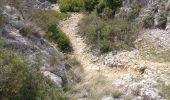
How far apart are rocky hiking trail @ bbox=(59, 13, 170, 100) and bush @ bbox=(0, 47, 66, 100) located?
2445mm

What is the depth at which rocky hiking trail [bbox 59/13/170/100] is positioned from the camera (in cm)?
1235

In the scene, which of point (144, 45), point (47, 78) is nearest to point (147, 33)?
point (144, 45)

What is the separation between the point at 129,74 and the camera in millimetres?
14102

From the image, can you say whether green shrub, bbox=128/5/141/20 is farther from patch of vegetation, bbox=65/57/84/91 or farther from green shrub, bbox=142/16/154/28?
patch of vegetation, bbox=65/57/84/91

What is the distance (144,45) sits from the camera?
16.1m

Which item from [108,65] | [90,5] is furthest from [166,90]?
[90,5]

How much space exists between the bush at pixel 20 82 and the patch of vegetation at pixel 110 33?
607 centimetres

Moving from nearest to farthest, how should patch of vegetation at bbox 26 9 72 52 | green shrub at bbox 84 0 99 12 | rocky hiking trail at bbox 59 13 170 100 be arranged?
rocky hiking trail at bbox 59 13 170 100, patch of vegetation at bbox 26 9 72 52, green shrub at bbox 84 0 99 12

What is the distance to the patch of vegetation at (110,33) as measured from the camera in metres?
16.4

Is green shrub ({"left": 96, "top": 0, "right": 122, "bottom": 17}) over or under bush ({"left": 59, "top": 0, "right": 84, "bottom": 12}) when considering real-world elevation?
over

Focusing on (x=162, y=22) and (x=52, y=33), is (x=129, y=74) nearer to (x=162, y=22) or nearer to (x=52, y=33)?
(x=162, y=22)

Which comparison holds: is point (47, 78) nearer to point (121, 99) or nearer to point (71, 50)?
point (121, 99)

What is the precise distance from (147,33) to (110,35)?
1.55 meters

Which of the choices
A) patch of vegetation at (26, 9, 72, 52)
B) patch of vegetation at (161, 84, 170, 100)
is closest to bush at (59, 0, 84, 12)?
patch of vegetation at (26, 9, 72, 52)
